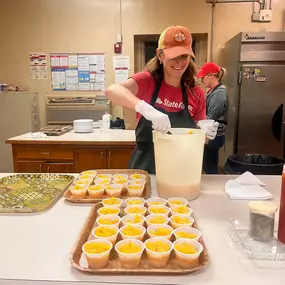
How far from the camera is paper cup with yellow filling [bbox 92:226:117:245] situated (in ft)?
2.70

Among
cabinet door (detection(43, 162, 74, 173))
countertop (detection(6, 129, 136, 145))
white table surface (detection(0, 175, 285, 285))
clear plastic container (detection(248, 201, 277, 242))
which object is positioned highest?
clear plastic container (detection(248, 201, 277, 242))

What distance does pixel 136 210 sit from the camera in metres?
1.00

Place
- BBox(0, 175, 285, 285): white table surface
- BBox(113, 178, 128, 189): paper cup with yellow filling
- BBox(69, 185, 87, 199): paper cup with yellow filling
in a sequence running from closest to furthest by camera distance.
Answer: BBox(0, 175, 285, 285): white table surface
BBox(69, 185, 87, 199): paper cup with yellow filling
BBox(113, 178, 128, 189): paper cup with yellow filling

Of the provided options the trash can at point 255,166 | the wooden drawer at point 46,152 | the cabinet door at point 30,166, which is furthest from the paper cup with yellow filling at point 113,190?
the cabinet door at point 30,166

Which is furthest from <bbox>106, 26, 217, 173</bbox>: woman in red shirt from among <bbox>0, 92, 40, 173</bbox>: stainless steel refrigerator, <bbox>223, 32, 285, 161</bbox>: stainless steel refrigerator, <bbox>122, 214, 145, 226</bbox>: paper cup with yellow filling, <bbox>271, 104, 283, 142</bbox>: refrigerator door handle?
<bbox>0, 92, 40, 173</bbox>: stainless steel refrigerator

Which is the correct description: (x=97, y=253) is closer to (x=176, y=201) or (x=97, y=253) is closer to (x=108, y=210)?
(x=108, y=210)

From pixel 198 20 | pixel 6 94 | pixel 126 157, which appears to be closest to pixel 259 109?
pixel 198 20

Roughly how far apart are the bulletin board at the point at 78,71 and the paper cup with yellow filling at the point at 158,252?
141 inches

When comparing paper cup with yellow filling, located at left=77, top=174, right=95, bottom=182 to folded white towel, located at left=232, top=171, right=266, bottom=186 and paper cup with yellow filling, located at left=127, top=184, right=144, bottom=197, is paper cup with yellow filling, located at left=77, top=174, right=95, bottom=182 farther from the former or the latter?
folded white towel, located at left=232, top=171, right=266, bottom=186

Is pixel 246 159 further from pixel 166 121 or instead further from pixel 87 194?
pixel 87 194

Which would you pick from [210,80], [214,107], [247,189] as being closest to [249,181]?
[247,189]

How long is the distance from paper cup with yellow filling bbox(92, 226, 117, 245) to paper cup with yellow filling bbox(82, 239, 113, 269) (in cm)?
3

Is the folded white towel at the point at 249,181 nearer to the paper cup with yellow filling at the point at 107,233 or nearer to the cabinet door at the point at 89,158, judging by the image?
the paper cup with yellow filling at the point at 107,233

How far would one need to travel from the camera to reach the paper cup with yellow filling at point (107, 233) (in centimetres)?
82
